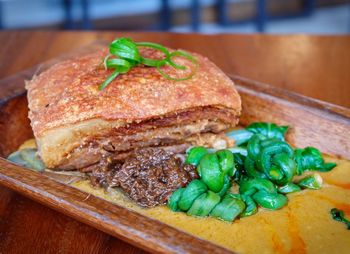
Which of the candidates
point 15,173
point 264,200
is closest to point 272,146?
point 264,200

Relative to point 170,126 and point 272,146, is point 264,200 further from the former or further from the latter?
point 170,126

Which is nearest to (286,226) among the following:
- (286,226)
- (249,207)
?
(286,226)

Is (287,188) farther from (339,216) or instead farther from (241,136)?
(241,136)

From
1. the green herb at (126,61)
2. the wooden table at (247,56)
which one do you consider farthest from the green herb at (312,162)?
the wooden table at (247,56)

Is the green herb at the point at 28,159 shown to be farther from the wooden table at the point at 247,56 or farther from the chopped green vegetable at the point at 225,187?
the chopped green vegetable at the point at 225,187

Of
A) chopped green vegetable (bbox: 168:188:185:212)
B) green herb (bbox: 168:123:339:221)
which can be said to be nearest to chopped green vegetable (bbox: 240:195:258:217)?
green herb (bbox: 168:123:339:221)

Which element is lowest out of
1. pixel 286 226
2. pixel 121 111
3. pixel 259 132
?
pixel 286 226
